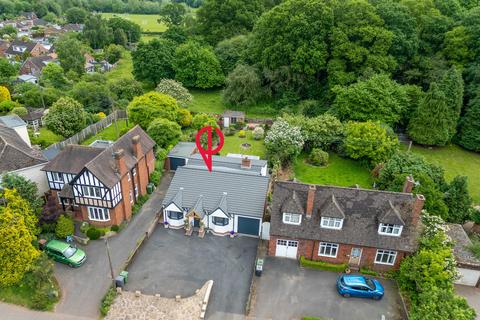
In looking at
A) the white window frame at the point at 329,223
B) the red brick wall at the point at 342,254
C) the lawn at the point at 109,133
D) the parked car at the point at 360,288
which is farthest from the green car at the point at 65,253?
the lawn at the point at 109,133

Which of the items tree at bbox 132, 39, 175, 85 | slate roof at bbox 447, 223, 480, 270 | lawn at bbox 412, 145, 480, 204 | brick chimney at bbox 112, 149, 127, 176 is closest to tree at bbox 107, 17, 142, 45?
tree at bbox 132, 39, 175, 85

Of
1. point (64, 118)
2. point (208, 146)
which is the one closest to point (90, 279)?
point (208, 146)

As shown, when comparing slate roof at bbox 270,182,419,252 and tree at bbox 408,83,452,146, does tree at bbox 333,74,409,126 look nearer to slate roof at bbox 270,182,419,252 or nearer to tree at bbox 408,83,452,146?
tree at bbox 408,83,452,146

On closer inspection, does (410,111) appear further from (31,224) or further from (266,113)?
(31,224)

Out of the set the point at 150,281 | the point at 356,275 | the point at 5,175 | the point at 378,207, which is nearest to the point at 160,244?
the point at 150,281

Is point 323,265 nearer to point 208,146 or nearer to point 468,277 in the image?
point 468,277

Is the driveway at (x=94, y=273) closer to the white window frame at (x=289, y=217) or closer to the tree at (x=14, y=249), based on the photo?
the tree at (x=14, y=249)
